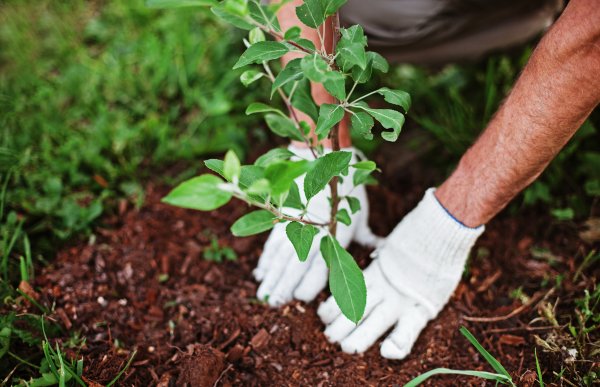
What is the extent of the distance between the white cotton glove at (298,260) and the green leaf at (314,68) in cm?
64

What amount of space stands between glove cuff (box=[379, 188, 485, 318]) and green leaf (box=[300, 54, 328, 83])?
2.39 ft

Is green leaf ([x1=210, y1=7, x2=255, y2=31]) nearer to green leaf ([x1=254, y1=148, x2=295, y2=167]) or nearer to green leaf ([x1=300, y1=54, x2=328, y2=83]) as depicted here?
green leaf ([x1=300, y1=54, x2=328, y2=83])

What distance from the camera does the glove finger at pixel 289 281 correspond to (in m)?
1.42

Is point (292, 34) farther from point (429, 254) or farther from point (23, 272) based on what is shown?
point (23, 272)

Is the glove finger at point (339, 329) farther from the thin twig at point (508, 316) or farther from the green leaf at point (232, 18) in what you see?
the green leaf at point (232, 18)

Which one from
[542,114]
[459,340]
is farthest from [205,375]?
[542,114]

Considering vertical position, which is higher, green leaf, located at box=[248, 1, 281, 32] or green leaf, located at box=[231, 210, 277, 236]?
green leaf, located at box=[248, 1, 281, 32]

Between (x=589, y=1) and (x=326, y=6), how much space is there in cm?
62

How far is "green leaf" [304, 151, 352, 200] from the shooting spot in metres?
0.93

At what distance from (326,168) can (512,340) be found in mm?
920

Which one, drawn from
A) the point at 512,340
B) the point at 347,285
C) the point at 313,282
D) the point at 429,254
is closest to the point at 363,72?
the point at 347,285

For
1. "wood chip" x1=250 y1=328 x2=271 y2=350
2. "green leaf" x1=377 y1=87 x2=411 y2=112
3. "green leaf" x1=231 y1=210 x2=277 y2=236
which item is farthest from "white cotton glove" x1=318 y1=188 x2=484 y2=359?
"green leaf" x1=231 y1=210 x2=277 y2=236

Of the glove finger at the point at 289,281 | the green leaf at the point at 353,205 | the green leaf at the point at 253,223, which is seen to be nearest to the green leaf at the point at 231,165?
the green leaf at the point at 253,223

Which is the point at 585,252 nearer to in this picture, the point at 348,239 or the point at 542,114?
the point at 542,114
